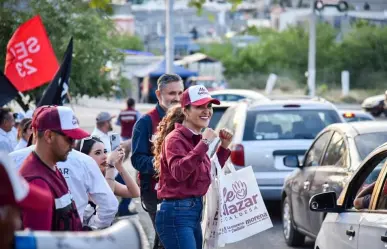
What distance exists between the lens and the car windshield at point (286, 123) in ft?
44.1

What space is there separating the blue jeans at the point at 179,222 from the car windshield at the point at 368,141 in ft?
11.4

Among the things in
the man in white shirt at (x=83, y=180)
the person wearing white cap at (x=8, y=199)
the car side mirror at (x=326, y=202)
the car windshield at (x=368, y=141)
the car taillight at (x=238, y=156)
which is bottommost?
the car taillight at (x=238, y=156)

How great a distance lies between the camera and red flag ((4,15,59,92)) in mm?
14047

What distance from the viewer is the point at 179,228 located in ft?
22.5

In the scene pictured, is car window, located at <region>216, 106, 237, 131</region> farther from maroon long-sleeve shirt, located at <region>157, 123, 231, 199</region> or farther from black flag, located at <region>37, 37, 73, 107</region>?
maroon long-sleeve shirt, located at <region>157, 123, 231, 199</region>

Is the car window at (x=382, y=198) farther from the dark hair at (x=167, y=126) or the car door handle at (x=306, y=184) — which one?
the car door handle at (x=306, y=184)

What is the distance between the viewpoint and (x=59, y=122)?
4855 mm

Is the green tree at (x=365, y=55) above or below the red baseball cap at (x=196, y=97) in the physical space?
below

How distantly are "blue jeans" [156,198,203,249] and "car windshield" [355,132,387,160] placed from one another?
3.47m

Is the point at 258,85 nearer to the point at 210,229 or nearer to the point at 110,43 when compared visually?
the point at 110,43

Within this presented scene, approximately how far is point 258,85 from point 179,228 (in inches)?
2392

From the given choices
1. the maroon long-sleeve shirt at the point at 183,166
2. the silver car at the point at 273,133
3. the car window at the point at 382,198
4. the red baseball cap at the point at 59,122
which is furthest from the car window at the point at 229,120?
the red baseball cap at the point at 59,122

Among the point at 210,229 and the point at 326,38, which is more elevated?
the point at 210,229

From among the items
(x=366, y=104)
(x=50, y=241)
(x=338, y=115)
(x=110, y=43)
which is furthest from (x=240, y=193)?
(x=366, y=104)
